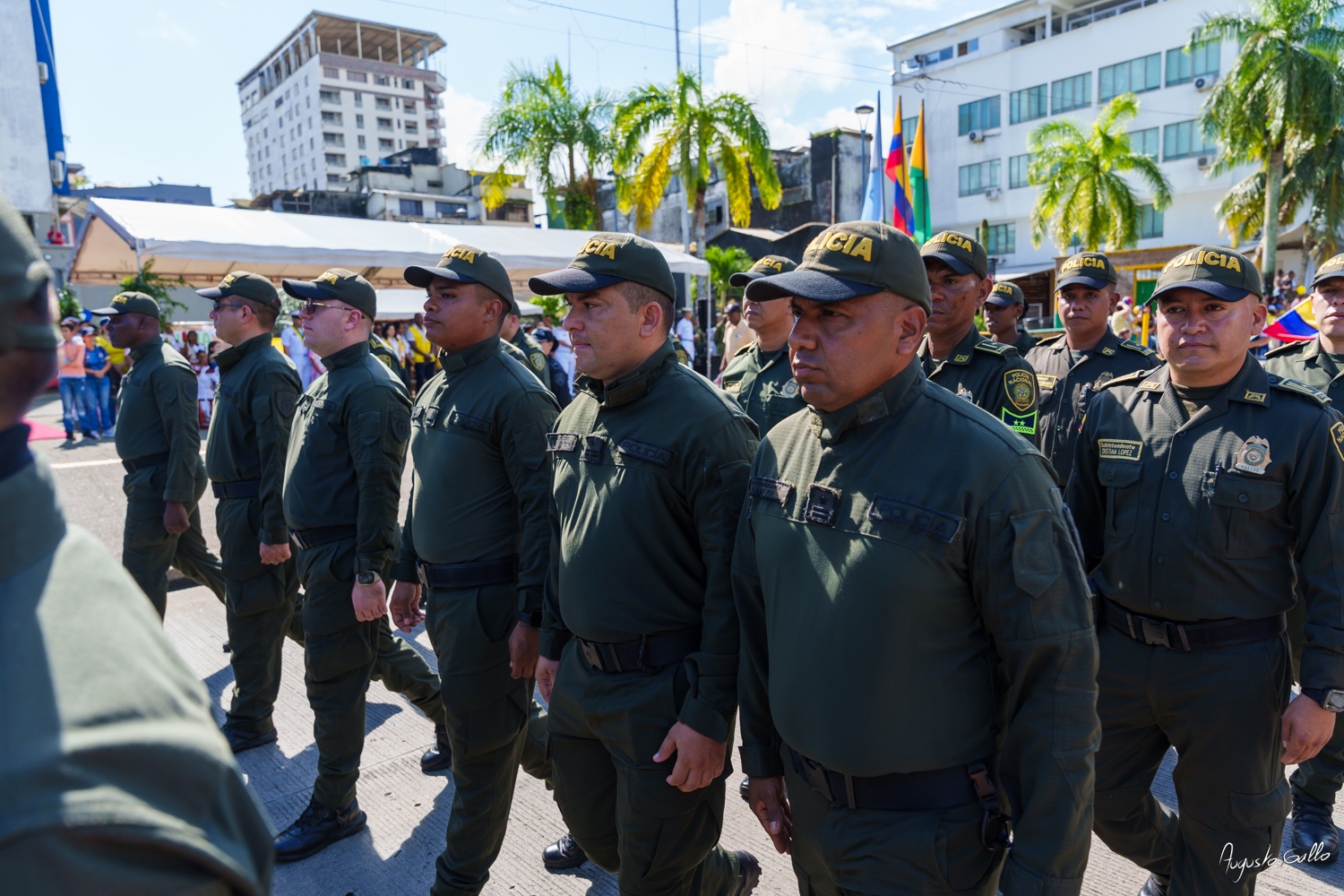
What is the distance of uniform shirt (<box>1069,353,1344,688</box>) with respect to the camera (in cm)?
261

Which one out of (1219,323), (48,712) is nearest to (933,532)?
(48,712)

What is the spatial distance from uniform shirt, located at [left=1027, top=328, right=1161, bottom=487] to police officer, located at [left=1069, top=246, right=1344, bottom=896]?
200cm

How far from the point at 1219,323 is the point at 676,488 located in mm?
1890

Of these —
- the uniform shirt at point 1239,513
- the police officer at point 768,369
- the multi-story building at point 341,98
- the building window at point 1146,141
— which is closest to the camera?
the uniform shirt at point 1239,513

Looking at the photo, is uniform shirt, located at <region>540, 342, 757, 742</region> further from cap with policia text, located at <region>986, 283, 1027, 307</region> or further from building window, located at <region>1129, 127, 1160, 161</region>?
building window, located at <region>1129, 127, 1160, 161</region>

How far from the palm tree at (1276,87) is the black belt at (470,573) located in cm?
3053

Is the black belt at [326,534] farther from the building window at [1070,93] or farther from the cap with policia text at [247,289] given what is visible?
the building window at [1070,93]

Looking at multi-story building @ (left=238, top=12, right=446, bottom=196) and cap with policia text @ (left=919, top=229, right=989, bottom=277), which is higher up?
multi-story building @ (left=238, top=12, right=446, bottom=196)

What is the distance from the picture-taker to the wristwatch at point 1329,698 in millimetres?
2537

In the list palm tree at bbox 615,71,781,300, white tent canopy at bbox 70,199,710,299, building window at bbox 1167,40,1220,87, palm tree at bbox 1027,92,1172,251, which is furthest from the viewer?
building window at bbox 1167,40,1220,87

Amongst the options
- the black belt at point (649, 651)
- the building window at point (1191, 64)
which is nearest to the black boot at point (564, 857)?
the black belt at point (649, 651)

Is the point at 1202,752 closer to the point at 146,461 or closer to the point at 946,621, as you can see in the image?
the point at 946,621

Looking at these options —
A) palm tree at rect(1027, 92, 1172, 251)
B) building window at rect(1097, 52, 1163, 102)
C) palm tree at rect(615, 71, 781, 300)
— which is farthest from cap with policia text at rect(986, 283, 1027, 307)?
building window at rect(1097, 52, 1163, 102)

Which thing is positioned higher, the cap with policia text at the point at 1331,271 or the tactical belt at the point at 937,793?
the cap with policia text at the point at 1331,271
